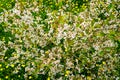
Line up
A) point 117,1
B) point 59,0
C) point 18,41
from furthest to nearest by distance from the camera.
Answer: point 59,0 → point 117,1 → point 18,41

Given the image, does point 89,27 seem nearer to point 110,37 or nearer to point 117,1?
point 110,37

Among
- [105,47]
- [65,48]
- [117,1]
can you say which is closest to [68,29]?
[65,48]

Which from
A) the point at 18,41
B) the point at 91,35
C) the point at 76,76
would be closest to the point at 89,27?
the point at 91,35

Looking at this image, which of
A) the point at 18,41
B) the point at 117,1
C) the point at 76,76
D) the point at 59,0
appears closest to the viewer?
the point at 76,76

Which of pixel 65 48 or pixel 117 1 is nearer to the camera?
pixel 65 48

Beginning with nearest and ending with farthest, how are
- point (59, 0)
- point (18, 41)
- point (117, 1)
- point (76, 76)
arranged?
point (76, 76)
point (18, 41)
point (117, 1)
point (59, 0)

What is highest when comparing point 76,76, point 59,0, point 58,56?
point 59,0

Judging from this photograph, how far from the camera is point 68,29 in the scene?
616 cm

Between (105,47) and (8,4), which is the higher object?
(8,4)

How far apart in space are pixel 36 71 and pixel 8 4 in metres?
3.26

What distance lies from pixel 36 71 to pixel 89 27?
1.30 m

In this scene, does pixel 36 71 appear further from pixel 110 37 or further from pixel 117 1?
pixel 117 1

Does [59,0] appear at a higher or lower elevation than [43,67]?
higher

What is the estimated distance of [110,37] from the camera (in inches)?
241
